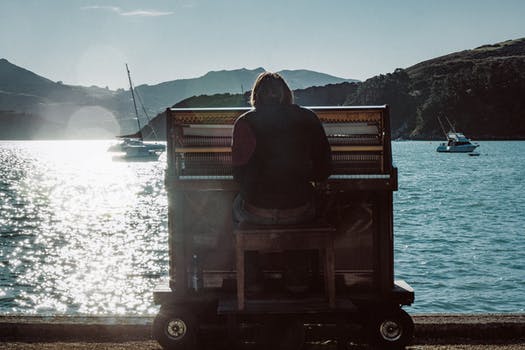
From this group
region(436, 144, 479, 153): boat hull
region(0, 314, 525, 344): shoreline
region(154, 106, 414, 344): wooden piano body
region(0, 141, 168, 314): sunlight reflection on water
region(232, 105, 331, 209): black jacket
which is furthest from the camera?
region(436, 144, 479, 153): boat hull

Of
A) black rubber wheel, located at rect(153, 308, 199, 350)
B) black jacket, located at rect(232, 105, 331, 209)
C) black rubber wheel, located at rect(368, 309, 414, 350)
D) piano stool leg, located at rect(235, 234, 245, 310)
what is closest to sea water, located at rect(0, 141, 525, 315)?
black rubber wheel, located at rect(368, 309, 414, 350)

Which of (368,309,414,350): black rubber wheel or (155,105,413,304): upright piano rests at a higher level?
(155,105,413,304): upright piano

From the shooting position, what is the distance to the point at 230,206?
702cm

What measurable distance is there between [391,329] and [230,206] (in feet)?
6.32

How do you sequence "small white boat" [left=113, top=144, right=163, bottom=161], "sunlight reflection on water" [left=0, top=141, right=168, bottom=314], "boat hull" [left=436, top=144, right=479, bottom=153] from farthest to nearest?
1. "boat hull" [left=436, top=144, right=479, bottom=153]
2. "small white boat" [left=113, top=144, right=163, bottom=161]
3. "sunlight reflection on water" [left=0, top=141, right=168, bottom=314]

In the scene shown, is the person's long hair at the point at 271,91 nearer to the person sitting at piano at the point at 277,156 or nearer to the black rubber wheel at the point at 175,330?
the person sitting at piano at the point at 277,156

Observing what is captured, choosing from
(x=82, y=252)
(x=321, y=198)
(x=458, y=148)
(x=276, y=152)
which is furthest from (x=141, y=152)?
(x=276, y=152)

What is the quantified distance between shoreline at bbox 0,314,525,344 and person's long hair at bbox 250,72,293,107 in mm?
2940

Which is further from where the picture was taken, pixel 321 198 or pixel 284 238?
pixel 321 198

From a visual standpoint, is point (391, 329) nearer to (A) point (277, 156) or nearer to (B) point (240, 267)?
(B) point (240, 267)

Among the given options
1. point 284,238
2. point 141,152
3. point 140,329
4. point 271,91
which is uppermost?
point 271,91

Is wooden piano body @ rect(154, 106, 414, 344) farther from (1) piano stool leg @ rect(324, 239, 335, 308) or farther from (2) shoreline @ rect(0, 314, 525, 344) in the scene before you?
(2) shoreline @ rect(0, 314, 525, 344)

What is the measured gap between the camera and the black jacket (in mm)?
Answer: 5891

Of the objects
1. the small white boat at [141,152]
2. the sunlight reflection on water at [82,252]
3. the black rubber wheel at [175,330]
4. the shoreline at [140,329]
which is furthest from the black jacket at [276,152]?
the small white boat at [141,152]
